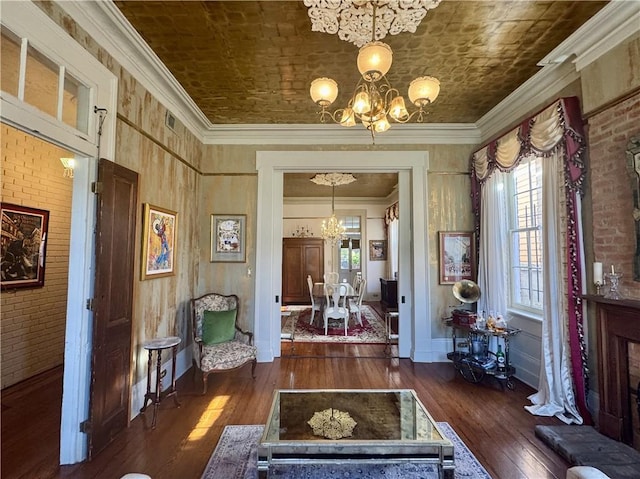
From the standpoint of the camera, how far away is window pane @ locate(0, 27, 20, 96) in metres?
1.71

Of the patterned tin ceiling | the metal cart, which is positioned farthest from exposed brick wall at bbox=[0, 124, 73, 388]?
the metal cart

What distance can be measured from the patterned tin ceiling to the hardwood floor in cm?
339

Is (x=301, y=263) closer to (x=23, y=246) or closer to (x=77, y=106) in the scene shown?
(x=23, y=246)

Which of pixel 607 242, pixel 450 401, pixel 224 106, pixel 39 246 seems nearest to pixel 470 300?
pixel 450 401

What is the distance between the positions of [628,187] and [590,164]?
1.40 feet

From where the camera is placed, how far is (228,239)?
14.9 ft

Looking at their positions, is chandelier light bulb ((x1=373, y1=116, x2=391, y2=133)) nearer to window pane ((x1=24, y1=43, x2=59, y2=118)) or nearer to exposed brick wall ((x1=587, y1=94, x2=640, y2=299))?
exposed brick wall ((x1=587, y1=94, x2=640, y2=299))

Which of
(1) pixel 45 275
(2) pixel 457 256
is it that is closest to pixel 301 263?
(2) pixel 457 256

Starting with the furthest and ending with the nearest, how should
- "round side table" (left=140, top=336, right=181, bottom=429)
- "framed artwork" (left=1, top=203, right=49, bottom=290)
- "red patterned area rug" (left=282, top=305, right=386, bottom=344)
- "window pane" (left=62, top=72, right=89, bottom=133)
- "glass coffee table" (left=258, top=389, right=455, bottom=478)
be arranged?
"red patterned area rug" (left=282, top=305, right=386, bottom=344), "framed artwork" (left=1, top=203, right=49, bottom=290), "round side table" (left=140, top=336, right=181, bottom=429), "window pane" (left=62, top=72, right=89, bottom=133), "glass coffee table" (left=258, top=389, right=455, bottom=478)

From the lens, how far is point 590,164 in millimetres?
2719

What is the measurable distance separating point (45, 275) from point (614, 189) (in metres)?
6.01

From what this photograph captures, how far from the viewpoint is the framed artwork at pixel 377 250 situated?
979cm

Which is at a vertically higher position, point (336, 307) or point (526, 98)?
point (526, 98)

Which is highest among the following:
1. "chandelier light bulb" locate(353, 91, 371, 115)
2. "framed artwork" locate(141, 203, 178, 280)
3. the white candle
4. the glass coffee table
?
"chandelier light bulb" locate(353, 91, 371, 115)
